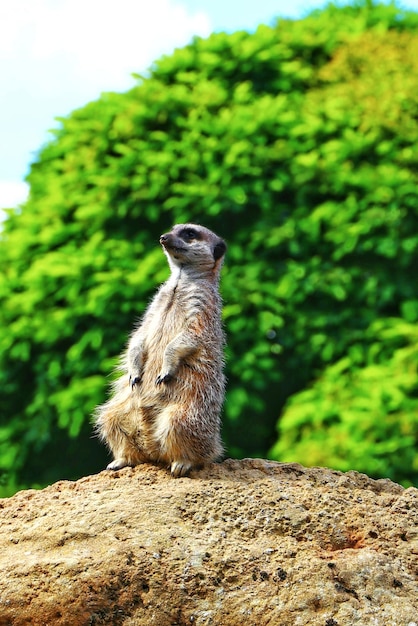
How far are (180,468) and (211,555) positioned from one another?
660 millimetres

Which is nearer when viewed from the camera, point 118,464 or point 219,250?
point 118,464

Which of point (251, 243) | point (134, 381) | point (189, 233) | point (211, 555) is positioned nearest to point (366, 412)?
point (251, 243)

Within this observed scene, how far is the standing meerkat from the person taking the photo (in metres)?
4.07

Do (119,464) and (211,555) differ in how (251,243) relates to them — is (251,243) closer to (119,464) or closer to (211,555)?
(119,464)

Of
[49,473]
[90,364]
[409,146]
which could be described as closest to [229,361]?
[90,364]

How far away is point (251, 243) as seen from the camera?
7277mm

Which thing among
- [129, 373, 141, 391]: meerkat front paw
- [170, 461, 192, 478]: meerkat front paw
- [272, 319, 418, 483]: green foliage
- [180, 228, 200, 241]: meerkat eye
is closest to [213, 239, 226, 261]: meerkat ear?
[180, 228, 200, 241]: meerkat eye

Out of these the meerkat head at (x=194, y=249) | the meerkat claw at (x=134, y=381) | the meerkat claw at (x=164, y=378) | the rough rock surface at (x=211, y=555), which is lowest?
the rough rock surface at (x=211, y=555)

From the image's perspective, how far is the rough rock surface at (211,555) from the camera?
130 inches

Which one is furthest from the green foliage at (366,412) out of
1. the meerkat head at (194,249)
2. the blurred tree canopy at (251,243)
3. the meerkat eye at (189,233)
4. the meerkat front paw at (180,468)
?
the meerkat front paw at (180,468)

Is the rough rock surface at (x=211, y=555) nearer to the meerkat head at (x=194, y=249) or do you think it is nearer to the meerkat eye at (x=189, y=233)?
the meerkat head at (x=194, y=249)

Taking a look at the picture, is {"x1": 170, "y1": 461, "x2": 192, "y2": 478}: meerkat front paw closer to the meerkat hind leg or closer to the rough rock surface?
the rough rock surface

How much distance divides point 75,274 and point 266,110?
6.56 ft

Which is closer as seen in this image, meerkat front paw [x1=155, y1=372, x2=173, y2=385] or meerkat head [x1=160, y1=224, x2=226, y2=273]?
meerkat front paw [x1=155, y1=372, x2=173, y2=385]
